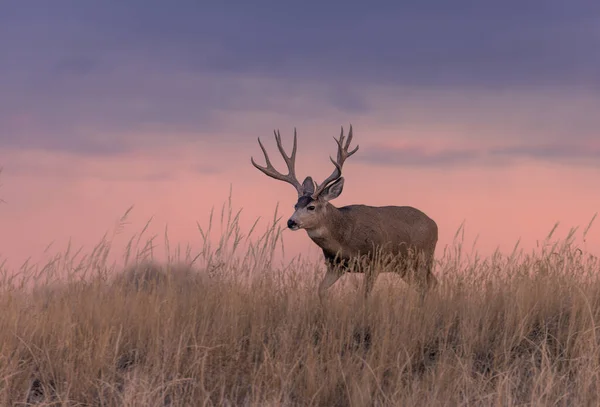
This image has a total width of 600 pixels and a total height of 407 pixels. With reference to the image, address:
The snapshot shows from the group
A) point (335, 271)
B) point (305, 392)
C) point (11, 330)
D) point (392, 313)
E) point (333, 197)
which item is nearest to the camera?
point (305, 392)

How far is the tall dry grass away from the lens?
19.1ft

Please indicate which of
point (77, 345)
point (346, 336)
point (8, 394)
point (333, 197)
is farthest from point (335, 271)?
point (8, 394)

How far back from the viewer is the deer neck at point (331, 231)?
11445mm

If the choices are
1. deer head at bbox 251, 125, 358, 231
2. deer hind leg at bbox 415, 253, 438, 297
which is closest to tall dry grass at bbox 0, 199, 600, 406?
deer hind leg at bbox 415, 253, 438, 297

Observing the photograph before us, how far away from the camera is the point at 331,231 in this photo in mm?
11578

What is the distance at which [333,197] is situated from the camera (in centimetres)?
1160

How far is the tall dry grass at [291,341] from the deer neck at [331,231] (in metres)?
3.09

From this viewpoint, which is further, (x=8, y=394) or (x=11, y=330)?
(x=11, y=330)

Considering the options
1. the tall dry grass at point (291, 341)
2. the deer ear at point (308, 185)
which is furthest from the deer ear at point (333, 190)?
the tall dry grass at point (291, 341)

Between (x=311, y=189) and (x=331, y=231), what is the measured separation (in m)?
0.76

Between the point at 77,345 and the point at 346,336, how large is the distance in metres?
2.13

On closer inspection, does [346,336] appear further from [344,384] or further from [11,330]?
[11,330]

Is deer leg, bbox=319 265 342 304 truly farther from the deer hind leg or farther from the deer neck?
the deer hind leg

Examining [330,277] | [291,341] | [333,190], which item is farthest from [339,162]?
[291,341]
